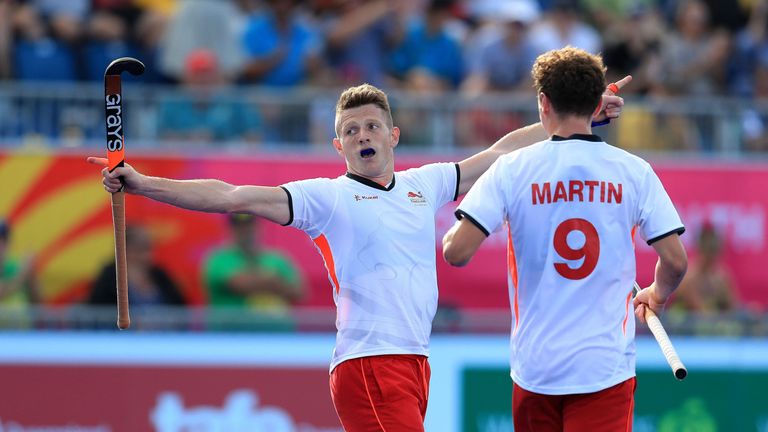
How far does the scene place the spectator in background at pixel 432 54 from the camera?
1366 centimetres

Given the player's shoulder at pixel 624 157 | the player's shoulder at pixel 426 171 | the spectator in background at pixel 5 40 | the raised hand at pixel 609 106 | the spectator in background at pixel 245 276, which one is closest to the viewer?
the player's shoulder at pixel 624 157

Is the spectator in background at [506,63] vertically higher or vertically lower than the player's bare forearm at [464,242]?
higher

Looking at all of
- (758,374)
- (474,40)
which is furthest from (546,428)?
(474,40)

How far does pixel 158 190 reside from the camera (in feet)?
19.2

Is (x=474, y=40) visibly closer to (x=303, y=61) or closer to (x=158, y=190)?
(x=303, y=61)

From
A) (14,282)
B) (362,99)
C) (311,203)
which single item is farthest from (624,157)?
(14,282)

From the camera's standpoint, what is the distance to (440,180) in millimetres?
6664

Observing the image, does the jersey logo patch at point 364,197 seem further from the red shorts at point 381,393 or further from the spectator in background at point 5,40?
the spectator in background at point 5,40

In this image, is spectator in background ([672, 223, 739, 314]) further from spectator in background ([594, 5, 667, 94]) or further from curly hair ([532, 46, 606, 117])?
curly hair ([532, 46, 606, 117])

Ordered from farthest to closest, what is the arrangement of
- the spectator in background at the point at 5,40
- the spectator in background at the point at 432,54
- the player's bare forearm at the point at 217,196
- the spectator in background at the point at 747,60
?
1. the spectator in background at the point at 747,60
2. the spectator in background at the point at 432,54
3. the spectator in background at the point at 5,40
4. the player's bare forearm at the point at 217,196

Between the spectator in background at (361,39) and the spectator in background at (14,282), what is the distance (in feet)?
12.3

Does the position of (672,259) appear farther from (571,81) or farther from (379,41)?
(379,41)

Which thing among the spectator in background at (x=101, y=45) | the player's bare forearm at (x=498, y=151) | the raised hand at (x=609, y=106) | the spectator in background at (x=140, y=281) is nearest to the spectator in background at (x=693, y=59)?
the spectator in background at (x=101, y=45)

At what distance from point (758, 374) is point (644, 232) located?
5769 mm
